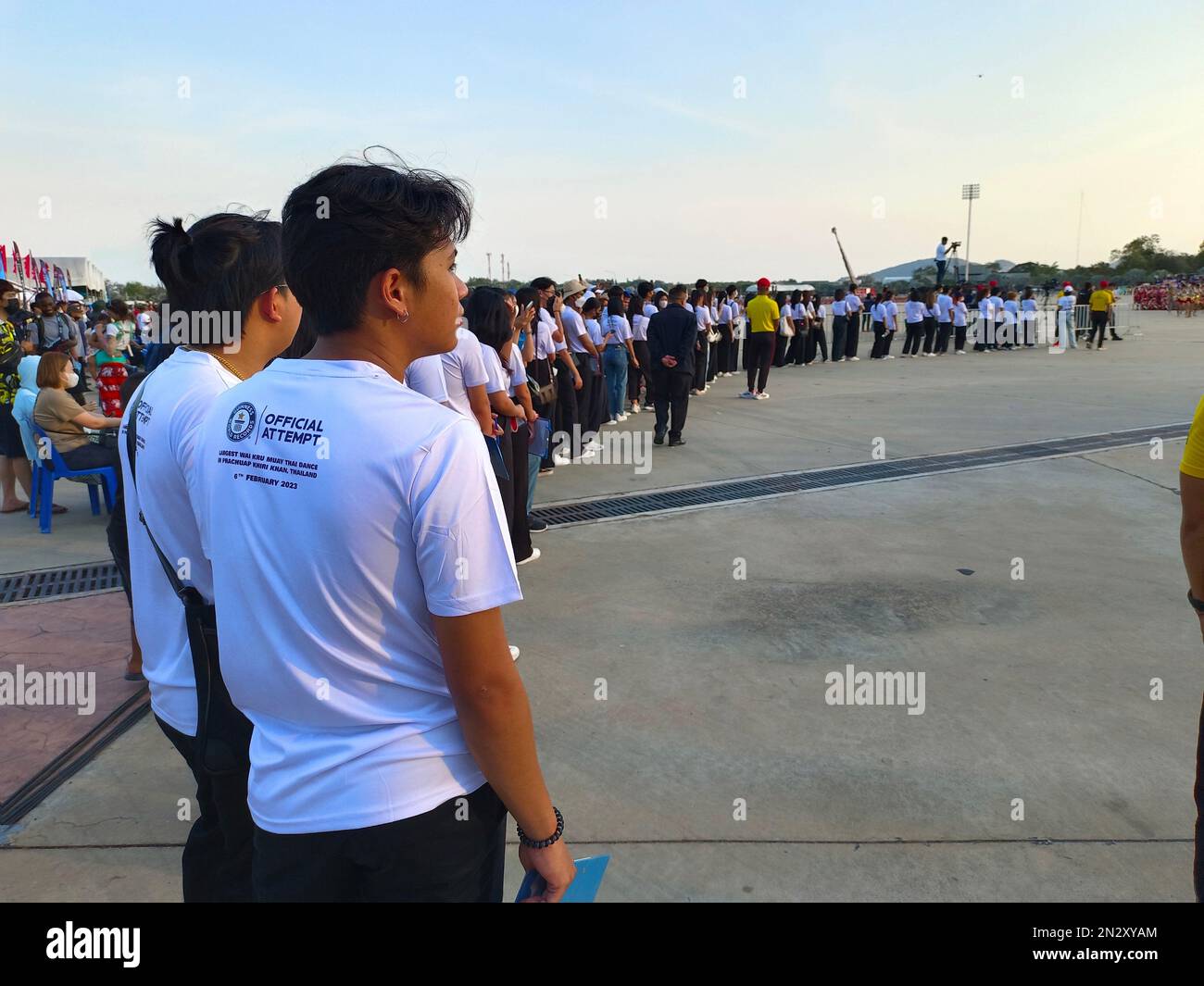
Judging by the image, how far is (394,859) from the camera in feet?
4.23

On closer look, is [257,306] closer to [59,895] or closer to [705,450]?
[59,895]

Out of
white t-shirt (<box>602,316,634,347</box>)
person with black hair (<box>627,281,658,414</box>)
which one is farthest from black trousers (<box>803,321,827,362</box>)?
white t-shirt (<box>602,316,634,347</box>)

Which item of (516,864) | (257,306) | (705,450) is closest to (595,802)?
(516,864)

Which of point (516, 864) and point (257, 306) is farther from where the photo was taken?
point (516, 864)

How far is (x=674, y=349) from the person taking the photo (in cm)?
938

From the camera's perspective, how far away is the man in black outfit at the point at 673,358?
9.33 m

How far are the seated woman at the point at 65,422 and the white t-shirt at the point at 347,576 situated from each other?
19.1ft

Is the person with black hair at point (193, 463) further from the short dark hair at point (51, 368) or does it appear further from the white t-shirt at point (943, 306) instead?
the white t-shirt at point (943, 306)

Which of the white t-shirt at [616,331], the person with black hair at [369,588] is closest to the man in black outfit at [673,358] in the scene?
the white t-shirt at [616,331]

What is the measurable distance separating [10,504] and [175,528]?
6.77 meters

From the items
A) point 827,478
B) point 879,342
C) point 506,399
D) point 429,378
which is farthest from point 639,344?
point 879,342

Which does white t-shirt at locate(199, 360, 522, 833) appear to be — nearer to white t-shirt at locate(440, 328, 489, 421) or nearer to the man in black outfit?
white t-shirt at locate(440, 328, 489, 421)

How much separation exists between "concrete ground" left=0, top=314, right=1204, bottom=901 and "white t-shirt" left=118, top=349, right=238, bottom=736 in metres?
1.13

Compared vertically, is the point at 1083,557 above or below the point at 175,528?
below
